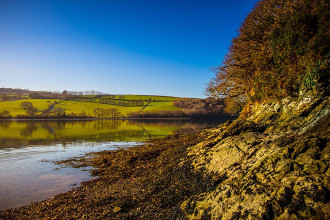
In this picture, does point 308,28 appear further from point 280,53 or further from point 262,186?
point 262,186

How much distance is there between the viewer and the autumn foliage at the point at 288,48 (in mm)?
11258

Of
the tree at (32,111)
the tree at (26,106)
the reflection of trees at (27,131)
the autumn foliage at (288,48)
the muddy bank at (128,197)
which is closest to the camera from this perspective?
the muddy bank at (128,197)

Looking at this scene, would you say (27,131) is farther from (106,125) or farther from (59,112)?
(59,112)

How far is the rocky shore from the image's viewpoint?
5.69 meters

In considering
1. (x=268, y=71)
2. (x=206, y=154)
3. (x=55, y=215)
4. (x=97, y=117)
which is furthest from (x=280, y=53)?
(x=97, y=117)

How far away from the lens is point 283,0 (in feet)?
55.1

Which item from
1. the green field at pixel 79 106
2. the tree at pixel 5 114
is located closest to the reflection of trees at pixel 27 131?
the green field at pixel 79 106

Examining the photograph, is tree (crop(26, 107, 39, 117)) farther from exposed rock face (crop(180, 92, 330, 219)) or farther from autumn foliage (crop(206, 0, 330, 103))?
exposed rock face (crop(180, 92, 330, 219))

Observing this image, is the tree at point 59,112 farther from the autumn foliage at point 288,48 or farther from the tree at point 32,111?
the autumn foliage at point 288,48

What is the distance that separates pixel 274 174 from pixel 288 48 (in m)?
9.18

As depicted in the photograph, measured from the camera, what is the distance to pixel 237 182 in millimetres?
7387

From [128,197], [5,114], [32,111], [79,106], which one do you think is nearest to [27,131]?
[128,197]

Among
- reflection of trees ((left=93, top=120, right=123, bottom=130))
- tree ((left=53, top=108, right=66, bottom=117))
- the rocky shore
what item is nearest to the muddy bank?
the rocky shore

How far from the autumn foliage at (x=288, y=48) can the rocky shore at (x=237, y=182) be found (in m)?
1.04
